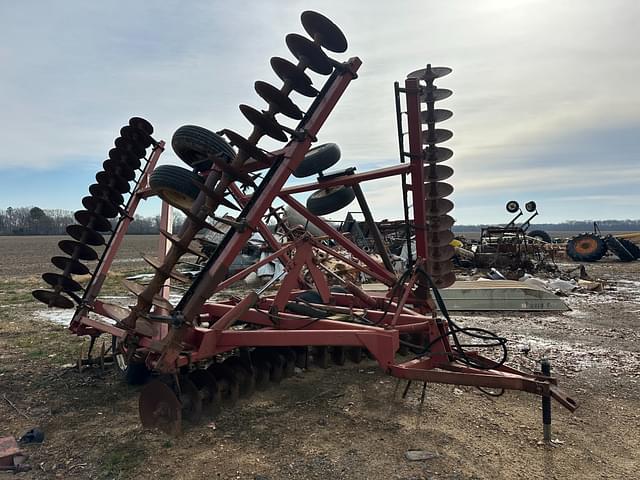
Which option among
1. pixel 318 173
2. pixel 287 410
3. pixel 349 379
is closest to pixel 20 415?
pixel 287 410

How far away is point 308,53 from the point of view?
3453mm

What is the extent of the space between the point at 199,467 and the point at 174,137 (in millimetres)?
2447

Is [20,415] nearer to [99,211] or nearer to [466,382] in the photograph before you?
[99,211]

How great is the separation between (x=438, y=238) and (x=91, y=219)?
3.54 metres

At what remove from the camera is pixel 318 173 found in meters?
4.77

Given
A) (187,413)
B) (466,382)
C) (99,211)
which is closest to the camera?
(466,382)

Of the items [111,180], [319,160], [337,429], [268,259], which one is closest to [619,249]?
[319,160]

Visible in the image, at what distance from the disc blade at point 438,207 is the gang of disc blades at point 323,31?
174cm

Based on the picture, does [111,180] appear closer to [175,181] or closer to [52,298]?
[52,298]

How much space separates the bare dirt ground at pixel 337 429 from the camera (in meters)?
3.05

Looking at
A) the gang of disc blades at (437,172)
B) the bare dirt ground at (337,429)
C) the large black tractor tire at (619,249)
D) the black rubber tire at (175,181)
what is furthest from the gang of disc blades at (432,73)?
the large black tractor tire at (619,249)

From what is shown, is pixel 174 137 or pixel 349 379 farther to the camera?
pixel 349 379

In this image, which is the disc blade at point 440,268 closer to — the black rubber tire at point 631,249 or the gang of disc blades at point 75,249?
the gang of disc blades at point 75,249

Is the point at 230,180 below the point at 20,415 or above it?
above
